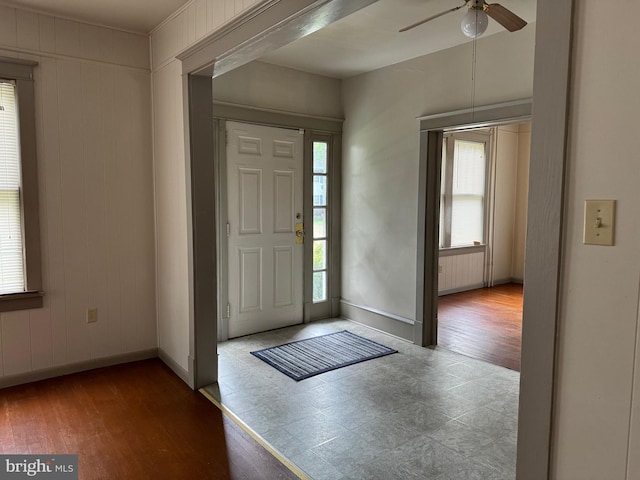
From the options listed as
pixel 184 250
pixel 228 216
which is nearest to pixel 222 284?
pixel 228 216

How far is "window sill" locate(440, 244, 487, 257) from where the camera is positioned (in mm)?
6477

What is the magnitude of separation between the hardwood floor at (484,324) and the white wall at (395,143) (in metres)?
0.66

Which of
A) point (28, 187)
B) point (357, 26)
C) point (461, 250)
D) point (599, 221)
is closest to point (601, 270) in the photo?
point (599, 221)

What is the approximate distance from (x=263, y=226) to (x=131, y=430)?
2.35 m

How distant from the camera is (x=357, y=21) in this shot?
3379 millimetres

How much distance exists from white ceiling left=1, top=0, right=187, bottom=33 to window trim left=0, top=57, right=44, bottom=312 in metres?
0.40

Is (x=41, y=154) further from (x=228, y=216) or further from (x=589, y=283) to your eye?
(x=589, y=283)

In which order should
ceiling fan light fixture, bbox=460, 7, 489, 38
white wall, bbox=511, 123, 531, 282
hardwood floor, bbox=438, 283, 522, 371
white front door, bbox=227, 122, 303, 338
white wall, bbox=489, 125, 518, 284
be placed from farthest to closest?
1. white wall, bbox=511, 123, 531, 282
2. white wall, bbox=489, 125, 518, 284
3. white front door, bbox=227, 122, 303, 338
4. hardwood floor, bbox=438, 283, 522, 371
5. ceiling fan light fixture, bbox=460, 7, 489, 38

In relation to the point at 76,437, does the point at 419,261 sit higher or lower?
higher

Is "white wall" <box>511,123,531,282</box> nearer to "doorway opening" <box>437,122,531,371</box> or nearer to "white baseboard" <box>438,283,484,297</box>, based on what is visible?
"doorway opening" <box>437,122,531,371</box>

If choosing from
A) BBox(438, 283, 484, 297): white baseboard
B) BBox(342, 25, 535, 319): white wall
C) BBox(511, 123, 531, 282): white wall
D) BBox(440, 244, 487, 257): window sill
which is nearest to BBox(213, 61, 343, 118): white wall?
BBox(342, 25, 535, 319): white wall

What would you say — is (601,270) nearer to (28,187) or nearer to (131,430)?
(131,430)

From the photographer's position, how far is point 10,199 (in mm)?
3283

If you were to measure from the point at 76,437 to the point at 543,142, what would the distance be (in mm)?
2863
